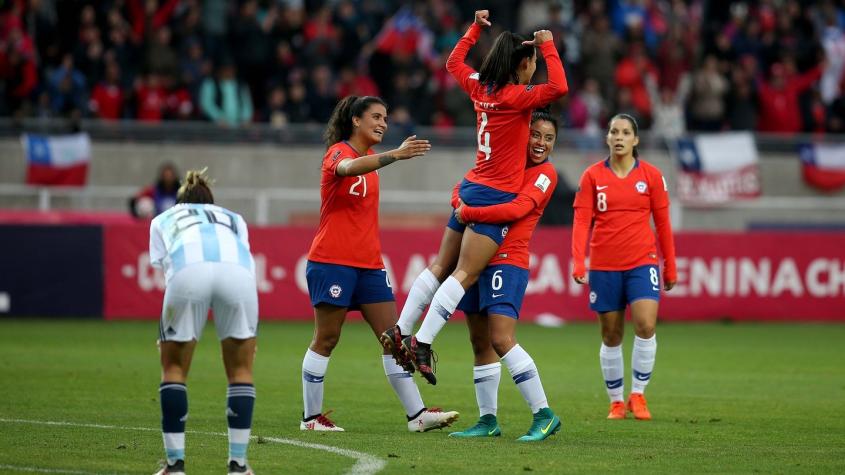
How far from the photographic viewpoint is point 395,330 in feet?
31.1

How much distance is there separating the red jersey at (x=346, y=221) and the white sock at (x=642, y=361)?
252 cm

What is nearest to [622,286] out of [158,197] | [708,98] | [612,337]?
[612,337]

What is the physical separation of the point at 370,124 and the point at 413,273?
11.2 metres

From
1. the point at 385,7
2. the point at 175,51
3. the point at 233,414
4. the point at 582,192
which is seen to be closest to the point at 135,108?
the point at 175,51

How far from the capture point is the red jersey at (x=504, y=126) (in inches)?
373

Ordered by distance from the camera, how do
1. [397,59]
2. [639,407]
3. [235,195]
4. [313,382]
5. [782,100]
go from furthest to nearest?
[782,100], [397,59], [235,195], [639,407], [313,382]

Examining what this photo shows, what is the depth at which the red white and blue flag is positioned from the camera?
2480 cm

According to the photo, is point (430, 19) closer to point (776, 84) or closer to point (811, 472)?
point (776, 84)

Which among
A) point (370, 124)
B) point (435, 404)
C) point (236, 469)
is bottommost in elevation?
point (435, 404)

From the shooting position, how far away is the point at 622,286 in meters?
11.5

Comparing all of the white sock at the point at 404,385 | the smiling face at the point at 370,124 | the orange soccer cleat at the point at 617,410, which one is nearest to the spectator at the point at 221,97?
the orange soccer cleat at the point at 617,410

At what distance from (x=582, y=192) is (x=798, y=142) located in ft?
48.8

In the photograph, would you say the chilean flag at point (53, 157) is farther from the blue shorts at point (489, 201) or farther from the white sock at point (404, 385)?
the blue shorts at point (489, 201)

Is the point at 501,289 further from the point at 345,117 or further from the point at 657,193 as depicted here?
the point at 657,193
